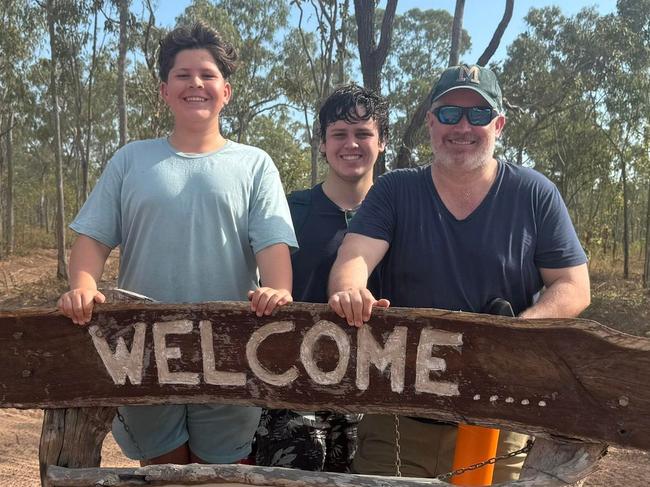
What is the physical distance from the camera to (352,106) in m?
2.30

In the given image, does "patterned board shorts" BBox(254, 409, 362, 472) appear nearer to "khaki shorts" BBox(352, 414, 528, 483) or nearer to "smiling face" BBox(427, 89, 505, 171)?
"khaki shorts" BBox(352, 414, 528, 483)

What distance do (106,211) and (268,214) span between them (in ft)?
1.70

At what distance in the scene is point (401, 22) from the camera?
27.8 meters

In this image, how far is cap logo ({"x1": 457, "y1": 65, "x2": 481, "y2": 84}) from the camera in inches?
77.8

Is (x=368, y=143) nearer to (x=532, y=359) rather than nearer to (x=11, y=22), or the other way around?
(x=532, y=359)

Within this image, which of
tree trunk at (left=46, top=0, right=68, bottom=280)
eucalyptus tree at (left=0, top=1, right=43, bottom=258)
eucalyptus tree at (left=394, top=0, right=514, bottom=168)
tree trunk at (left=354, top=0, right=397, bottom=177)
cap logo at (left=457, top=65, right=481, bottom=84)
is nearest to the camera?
cap logo at (left=457, top=65, right=481, bottom=84)

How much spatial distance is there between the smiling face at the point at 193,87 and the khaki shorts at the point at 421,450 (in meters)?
1.25

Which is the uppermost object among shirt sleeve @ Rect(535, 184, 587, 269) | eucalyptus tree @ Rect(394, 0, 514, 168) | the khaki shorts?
eucalyptus tree @ Rect(394, 0, 514, 168)

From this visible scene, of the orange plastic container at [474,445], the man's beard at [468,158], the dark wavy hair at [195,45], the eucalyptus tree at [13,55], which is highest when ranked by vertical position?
the eucalyptus tree at [13,55]

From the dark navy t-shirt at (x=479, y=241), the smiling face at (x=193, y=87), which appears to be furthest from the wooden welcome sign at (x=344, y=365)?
the smiling face at (x=193, y=87)

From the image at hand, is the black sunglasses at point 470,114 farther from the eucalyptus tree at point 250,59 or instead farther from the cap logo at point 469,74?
the eucalyptus tree at point 250,59

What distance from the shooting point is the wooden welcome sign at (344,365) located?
59.6 inches

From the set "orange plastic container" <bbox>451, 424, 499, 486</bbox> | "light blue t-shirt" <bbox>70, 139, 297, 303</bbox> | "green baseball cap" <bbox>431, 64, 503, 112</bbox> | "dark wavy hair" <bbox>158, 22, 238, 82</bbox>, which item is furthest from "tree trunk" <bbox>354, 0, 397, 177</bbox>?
"orange plastic container" <bbox>451, 424, 499, 486</bbox>

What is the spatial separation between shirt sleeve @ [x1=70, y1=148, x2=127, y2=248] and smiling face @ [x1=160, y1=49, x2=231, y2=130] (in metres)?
0.24
